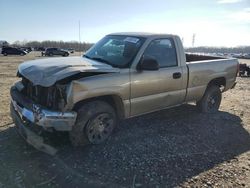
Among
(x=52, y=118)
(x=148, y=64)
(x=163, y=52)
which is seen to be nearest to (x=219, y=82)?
(x=163, y=52)

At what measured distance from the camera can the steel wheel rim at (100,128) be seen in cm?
460

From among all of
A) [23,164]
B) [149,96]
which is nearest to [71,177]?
[23,164]

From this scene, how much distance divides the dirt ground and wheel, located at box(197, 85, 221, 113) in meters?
0.87

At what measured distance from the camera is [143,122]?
19.9ft

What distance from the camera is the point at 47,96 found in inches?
168

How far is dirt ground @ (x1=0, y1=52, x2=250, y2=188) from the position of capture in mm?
3773

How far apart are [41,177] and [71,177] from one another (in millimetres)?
406

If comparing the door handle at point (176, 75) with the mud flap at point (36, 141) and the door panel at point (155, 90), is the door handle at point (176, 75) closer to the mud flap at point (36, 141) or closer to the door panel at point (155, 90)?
the door panel at point (155, 90)

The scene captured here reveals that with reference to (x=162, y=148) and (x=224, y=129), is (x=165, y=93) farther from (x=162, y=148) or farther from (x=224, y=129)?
(x=224, y=129)

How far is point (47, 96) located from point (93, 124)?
0.90 metres

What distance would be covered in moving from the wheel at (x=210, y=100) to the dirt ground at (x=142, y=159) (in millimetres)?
871

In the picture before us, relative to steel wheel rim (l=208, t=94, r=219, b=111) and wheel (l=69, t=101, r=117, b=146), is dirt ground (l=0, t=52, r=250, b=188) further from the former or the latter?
steel wheel rim (l=208, t=94, r=219, b=111)

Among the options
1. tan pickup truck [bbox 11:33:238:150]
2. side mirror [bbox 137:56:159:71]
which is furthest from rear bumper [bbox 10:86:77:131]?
side mirror [bbox 137:56:159:71]

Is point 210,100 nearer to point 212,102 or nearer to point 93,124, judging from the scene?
point 212,102
